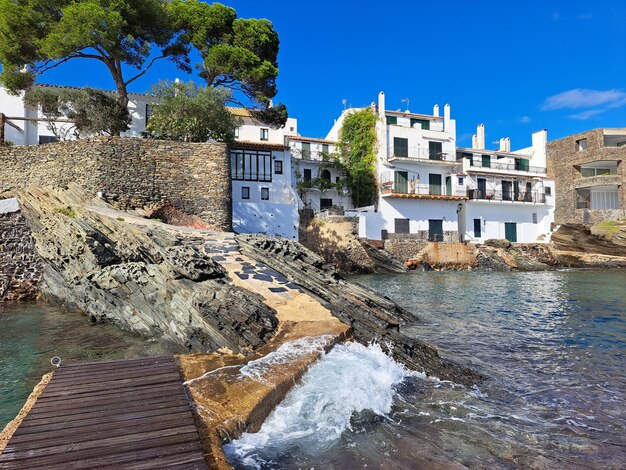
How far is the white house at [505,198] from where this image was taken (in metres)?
44.3

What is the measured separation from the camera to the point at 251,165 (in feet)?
114

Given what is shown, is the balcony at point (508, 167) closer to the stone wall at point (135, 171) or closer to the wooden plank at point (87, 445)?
the stone wall at point (135, 171)

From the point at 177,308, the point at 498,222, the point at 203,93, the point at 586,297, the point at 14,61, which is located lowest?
the point at 586,297

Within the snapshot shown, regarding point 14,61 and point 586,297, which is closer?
point 586,297

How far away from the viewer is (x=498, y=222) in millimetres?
45188

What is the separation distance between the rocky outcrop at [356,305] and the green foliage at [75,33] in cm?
1892

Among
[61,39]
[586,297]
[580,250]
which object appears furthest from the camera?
[580,250]

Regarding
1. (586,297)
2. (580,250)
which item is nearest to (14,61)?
(586,297)

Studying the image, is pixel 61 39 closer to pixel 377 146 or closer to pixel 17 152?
pixel 17 152

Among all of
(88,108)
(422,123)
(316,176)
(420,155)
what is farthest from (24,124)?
(422,123)

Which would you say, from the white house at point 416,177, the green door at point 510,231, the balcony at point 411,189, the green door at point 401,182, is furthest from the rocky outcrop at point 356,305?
the green door at point 510,231

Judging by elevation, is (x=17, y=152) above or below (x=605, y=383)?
above

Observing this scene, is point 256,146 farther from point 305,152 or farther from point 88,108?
point 88,108

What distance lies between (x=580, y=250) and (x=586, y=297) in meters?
27.7
